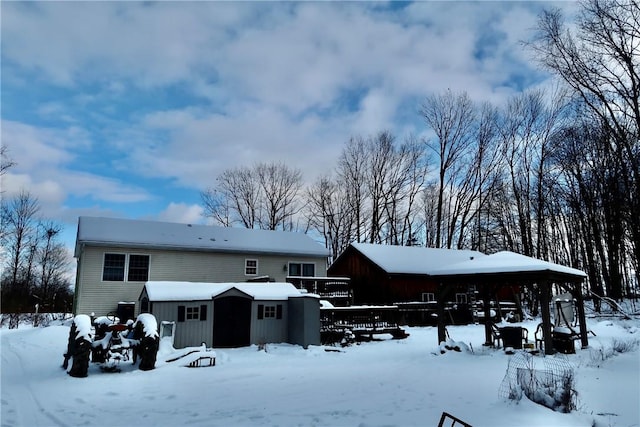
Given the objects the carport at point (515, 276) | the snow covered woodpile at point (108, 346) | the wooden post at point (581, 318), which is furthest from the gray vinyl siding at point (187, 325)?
the wooden post at point (581, 318)

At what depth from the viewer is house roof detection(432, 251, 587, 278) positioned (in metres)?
12.7

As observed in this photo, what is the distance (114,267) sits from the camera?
20297 millimetres

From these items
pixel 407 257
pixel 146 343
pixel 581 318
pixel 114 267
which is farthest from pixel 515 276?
pixel 114 267

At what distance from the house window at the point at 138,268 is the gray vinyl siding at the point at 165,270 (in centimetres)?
19

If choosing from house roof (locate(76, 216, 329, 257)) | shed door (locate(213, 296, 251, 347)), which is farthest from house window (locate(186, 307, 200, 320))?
house roof (locate(76, 216, 329, 257))

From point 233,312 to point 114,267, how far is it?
316 inches

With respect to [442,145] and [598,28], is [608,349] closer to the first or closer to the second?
[598,28]

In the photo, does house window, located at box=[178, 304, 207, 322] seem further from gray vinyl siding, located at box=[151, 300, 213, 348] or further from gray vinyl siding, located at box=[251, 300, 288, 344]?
gray vinyl siding, located at box=[251, 300, 288, 344]

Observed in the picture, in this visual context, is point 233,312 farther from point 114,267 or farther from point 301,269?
point 301,269

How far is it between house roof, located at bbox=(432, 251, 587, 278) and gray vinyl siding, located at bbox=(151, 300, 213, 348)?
824cm

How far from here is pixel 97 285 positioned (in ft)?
64.5

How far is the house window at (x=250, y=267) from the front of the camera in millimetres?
24055

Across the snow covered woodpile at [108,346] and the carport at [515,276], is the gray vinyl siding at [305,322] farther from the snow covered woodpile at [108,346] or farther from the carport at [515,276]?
the snow covered woodpile at [108,346]

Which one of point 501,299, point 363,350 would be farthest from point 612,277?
point 363,350
